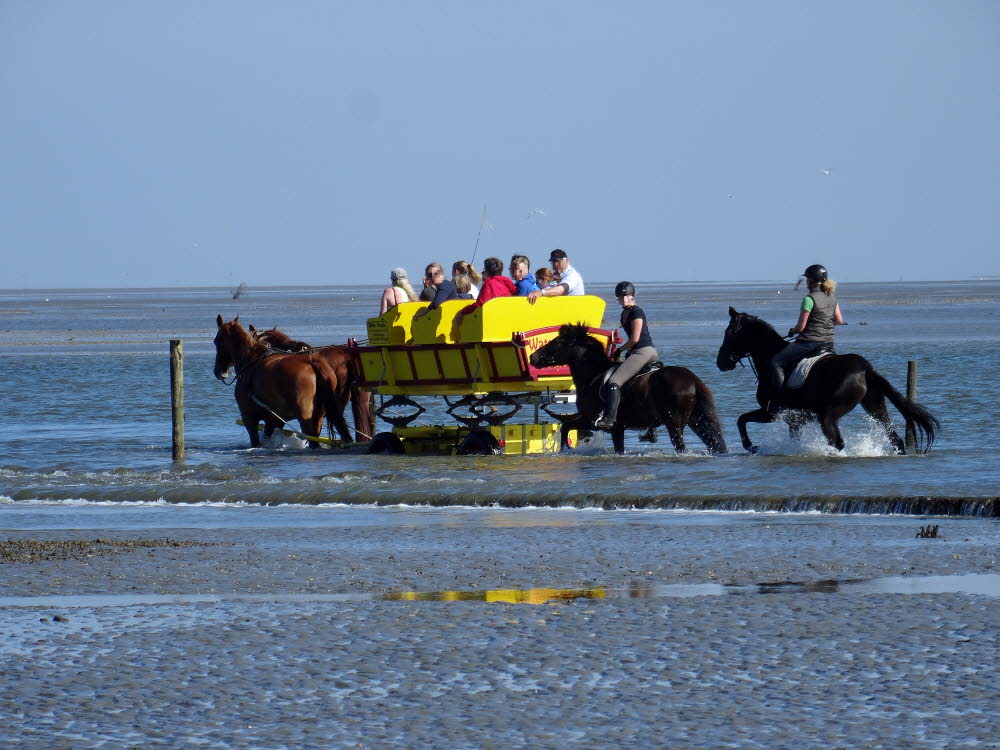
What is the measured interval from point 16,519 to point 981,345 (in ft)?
128

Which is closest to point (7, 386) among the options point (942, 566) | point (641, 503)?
point (641, 503)

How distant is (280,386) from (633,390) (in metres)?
5.19

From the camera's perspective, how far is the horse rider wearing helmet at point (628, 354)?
17.3 metres

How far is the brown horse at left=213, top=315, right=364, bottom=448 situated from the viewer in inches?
791

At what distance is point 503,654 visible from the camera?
25.1ft

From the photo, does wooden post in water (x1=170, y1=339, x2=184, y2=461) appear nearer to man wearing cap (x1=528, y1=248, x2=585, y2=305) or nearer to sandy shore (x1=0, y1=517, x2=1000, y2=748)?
man wearing cap (x1=528, y1=248, x2=585, y2=305)

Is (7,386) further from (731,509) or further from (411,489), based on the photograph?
(731,509)

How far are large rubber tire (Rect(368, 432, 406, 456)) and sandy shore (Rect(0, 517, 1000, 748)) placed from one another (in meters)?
7.85

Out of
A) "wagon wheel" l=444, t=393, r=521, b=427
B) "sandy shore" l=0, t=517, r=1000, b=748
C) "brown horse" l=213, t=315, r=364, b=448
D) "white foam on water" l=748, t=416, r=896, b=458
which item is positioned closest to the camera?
Answer: "sandy shore" l=0, t=517, r=1000, b=748

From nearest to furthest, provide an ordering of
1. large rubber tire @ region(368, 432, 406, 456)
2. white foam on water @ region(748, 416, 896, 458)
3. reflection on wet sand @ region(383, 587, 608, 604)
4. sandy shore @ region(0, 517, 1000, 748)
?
sandy shore @ region(0, 517, 1000, 748) → reflection on wet sand @ region(383, 587, 608, 604) → white foam on water @ region(748, 416, 896, 458) → large rubber tire @ region(368, 432, 406, 456)

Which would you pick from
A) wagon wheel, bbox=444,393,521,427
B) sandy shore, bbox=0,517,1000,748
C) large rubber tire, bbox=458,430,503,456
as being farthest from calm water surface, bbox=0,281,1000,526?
sandy shore, bbox=0,517,1000,748

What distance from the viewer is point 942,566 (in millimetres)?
10203

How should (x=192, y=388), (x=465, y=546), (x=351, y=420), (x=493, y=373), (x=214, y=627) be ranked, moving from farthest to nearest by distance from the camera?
1. (x=192, y=388)
2. (x=351, y=420)
3. (x=493, y=373)
4. (x=465, y=546)
5. (x=214, y=627)

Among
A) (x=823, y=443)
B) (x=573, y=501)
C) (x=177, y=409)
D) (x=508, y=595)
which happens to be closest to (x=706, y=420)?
(x=823, y=443)
